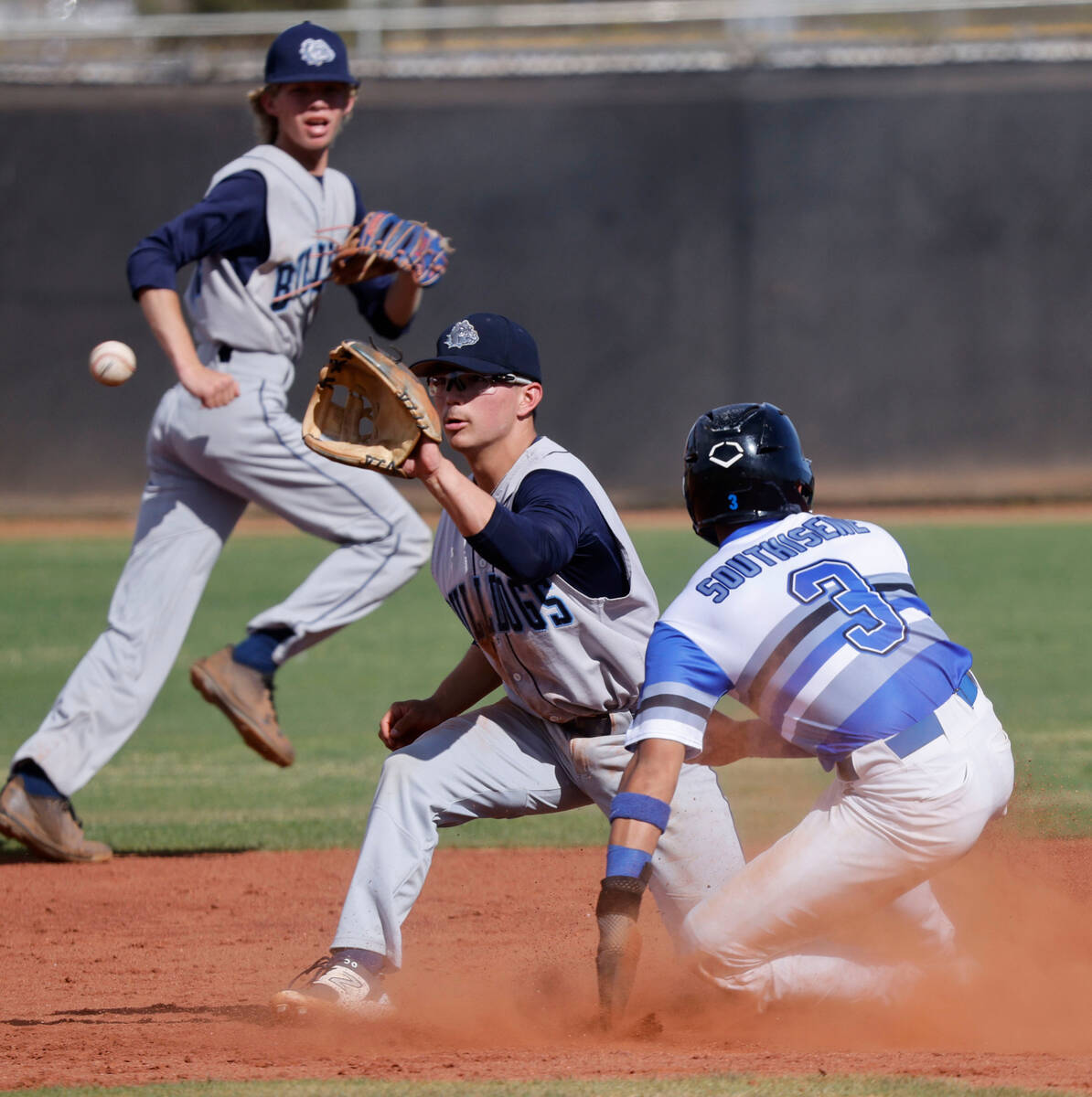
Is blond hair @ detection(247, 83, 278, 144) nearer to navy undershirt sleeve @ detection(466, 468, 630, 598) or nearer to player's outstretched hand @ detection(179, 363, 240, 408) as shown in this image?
player's outstretched hand @ detection(179, 363, 240, 408)

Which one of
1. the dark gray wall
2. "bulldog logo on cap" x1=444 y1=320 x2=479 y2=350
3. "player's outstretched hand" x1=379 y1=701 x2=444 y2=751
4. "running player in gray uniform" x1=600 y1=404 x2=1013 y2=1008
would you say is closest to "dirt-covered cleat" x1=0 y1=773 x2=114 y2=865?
"player's outstretched hand" x1=379 y1=701 x2=444 y2=751

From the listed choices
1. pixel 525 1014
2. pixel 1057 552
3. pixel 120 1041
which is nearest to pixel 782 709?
pixel 525 1014

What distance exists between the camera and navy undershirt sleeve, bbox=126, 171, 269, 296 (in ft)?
15.9

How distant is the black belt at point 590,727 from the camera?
3.53m

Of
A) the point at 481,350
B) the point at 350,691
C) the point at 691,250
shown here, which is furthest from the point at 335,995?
the point at 691,250

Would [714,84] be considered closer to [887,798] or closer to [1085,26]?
[1085,26]

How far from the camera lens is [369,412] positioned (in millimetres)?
3273

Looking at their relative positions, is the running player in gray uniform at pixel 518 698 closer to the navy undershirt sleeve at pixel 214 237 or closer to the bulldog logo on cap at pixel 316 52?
the navy undershirt sleeve at pixel 214 237

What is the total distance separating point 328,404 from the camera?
325 centimetres

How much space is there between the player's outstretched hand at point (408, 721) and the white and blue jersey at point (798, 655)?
Answer: 0.81m

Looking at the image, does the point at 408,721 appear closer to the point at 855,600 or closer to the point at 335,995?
the point at 335,995

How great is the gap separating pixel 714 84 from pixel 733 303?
2.15 m

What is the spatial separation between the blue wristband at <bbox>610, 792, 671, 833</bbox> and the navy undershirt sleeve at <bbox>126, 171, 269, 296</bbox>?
2.55 meters

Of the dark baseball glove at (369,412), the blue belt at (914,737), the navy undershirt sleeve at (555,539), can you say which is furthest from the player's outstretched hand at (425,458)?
the blue belt at (914,737)
